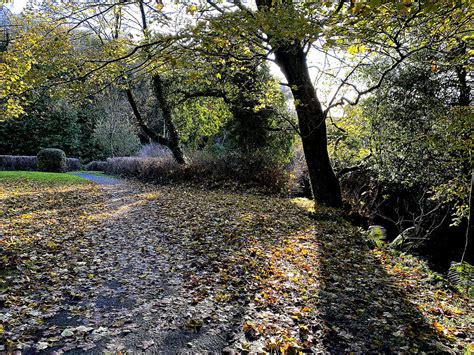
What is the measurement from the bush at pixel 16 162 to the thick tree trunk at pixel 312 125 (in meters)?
21.3

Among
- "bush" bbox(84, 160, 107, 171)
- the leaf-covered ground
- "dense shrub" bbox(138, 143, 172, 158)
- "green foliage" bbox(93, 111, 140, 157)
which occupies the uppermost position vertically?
"green foliage" bbox(93, 111, 140, 157)

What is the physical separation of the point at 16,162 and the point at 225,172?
17283 millimetres

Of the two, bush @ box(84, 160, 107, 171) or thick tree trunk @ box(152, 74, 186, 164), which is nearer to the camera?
thick tree trunk @ box(152, 74, 186, 164)

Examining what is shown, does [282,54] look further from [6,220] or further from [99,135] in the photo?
[99,135]

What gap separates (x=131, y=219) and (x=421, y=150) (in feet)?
25.6

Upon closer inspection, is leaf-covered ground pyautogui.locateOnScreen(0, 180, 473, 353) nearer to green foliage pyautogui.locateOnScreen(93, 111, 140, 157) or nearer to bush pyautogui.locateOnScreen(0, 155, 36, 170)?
bush pyautogui.locateOnScreen(0, 155, 36, 170)

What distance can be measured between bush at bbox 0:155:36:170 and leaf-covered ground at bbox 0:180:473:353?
17.9 meters

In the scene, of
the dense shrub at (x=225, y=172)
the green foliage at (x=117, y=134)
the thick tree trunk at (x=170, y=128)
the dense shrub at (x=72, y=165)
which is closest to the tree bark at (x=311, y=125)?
the dense shrub at (x=225, y=172)

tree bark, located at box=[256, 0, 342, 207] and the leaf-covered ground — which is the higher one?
tree bark, located at box=[256, 0, 342, 207]

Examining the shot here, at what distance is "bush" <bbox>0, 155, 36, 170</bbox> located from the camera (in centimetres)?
2269

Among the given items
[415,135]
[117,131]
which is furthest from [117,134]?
[415,135]

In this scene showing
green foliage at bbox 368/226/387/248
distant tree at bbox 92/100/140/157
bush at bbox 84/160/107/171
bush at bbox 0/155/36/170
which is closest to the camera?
green foliage at bbox 368/226/387/248

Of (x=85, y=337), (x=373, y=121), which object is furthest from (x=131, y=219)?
(x=373, y=121)

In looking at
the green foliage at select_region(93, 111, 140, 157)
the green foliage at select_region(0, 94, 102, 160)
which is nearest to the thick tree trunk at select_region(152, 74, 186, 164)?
the green foliage at select_region(0, 94, 102, 160)
